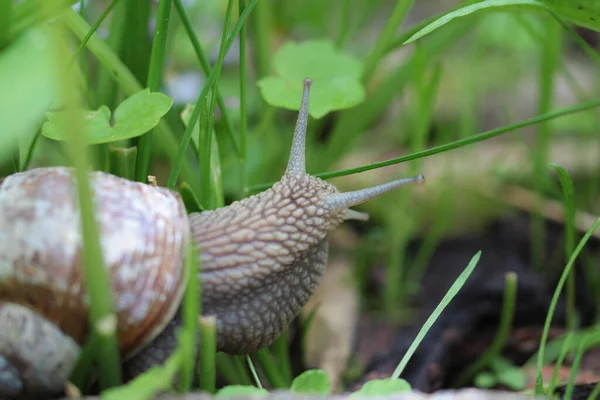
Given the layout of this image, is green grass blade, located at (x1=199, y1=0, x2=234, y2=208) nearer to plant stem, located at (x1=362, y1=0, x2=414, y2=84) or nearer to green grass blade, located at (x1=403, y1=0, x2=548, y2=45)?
green grass blade, located at (x1=403, y1=0, x2=548, y2=45)

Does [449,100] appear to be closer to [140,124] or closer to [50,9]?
[140,124]

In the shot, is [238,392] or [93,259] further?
[238,392]

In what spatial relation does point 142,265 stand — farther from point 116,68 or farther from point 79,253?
point 116,68

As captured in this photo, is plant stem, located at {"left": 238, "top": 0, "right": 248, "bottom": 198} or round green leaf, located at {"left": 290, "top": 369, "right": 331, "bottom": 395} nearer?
round green leaf, located at {"left": 290, "top": 369, "right": 331, "bottom": 395}

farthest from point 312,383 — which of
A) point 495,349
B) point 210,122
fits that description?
point 495,349

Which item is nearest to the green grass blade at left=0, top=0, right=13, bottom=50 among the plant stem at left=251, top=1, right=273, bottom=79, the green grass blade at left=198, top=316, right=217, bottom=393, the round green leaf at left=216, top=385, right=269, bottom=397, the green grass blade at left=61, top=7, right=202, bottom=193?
the green grass blade at left=61, top=7, right=202, bottom=193

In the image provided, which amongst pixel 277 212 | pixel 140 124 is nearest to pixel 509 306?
pixel 277 212
